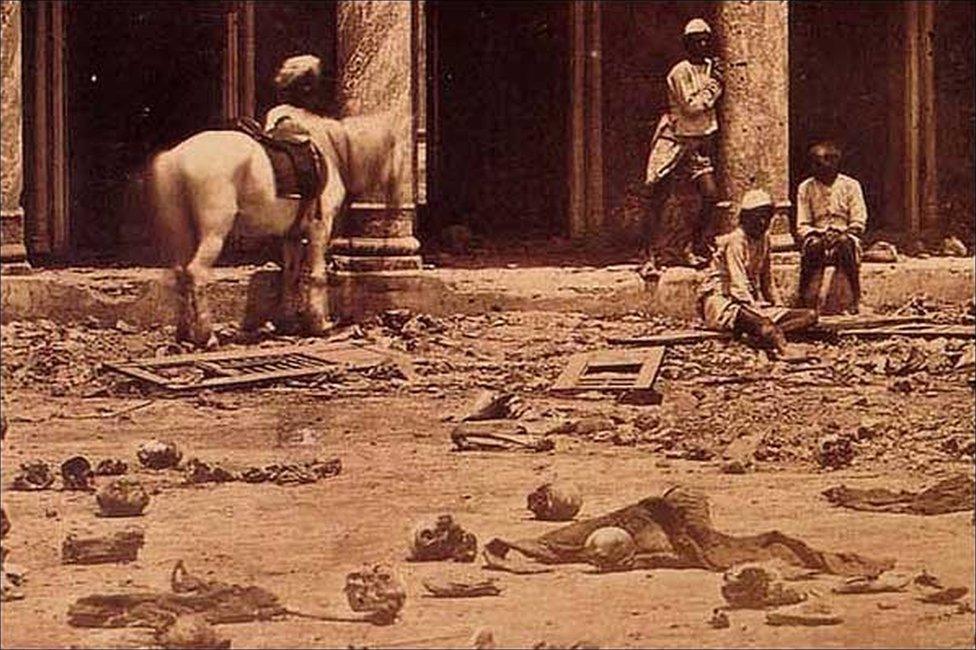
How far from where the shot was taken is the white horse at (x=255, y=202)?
743 centimetres

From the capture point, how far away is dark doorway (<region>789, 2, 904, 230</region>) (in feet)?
28.7

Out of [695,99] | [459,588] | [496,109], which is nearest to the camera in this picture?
[459,588]

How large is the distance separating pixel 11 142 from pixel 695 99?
262cm

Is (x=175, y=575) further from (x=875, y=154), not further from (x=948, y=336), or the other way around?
(x=875, y=154)

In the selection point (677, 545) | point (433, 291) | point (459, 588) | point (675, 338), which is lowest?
point (459, 588)

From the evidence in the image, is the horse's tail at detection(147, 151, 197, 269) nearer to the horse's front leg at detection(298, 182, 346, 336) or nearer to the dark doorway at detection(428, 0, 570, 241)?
the horse's front leg at detection(298, 182, 346, 336)

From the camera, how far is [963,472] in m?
7.02

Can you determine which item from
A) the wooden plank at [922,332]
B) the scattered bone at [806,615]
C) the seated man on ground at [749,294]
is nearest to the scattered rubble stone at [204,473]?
the scattered bone at [806,615]

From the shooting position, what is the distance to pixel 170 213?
749 cm

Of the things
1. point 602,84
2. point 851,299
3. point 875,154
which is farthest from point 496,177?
point 851,299

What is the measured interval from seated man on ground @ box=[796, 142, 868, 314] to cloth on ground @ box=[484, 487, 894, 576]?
124 centimetres

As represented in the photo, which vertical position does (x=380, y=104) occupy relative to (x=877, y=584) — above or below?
above

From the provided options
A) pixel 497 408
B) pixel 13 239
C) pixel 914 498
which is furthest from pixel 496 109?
pixel 914 498

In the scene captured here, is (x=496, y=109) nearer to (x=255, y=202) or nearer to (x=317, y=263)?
(x=317, y=263)
